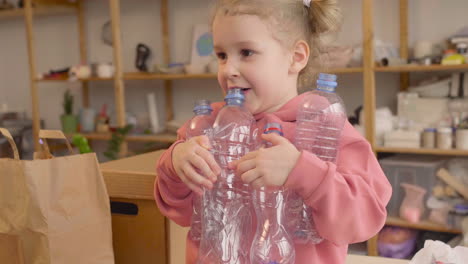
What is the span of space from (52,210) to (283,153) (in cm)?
58

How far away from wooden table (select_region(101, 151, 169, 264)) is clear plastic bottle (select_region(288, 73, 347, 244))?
18.5 inches

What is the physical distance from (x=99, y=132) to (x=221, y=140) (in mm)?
2920

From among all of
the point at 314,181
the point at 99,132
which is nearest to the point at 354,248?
the point at 99,132

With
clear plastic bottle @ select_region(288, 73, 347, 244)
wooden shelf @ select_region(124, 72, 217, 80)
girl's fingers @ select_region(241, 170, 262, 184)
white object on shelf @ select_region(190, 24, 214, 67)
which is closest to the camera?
girl's fingers @ select_region(241, 170, 262, 184)

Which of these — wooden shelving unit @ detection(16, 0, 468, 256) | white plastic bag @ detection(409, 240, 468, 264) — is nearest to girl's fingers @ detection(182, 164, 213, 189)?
white plastic bag @ detection(409, 240, 468, 264)

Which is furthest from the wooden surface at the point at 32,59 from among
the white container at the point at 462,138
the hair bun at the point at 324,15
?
the hair bun at the point at 324,15

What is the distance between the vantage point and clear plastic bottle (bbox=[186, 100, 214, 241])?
0.92 m

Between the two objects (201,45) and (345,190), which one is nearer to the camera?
(345,190)

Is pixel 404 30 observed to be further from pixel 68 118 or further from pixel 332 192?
pixel 68 118

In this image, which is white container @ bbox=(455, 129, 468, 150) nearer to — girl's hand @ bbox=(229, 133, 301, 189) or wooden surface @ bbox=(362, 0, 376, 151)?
wooden surface @ bbox=(362, 0, 376, 151)

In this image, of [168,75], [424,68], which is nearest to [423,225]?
[424,68]

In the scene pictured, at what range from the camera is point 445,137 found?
2.49m

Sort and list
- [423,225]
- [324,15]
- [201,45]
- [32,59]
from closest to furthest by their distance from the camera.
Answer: [324,15], [423,225], [201,45], [32,59]

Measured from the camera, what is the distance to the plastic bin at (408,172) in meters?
2.59
